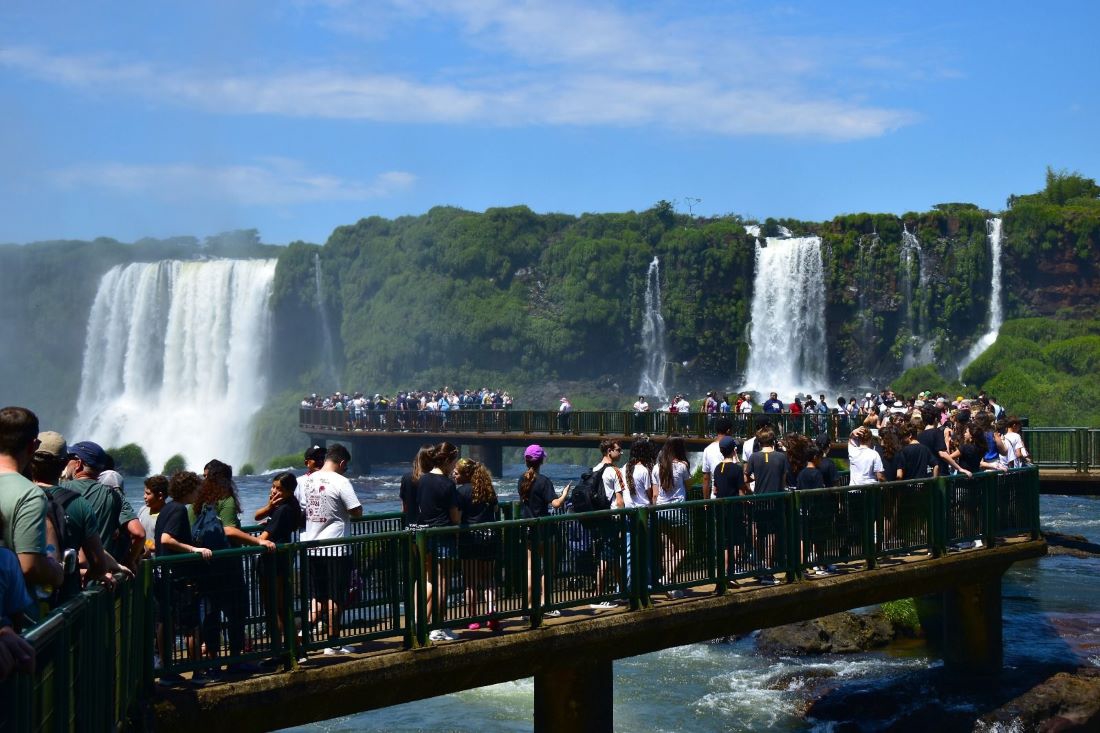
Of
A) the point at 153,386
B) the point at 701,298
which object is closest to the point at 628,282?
the point at 701,298

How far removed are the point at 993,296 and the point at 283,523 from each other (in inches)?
2354

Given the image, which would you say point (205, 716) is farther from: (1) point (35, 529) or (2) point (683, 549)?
(2) point (683, 549)

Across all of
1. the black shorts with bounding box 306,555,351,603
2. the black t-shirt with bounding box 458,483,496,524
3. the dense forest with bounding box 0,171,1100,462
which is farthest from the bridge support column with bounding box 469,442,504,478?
the black shorts with bounding box 306,555,351,603

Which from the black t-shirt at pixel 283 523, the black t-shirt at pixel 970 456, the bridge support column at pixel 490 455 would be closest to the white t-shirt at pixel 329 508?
the black t-shirt at pixel 283 523

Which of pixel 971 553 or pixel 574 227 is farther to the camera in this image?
pixel 574 227

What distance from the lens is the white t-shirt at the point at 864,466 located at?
559 inches

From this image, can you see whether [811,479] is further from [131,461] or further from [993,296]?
[131,461]

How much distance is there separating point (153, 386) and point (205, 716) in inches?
3290

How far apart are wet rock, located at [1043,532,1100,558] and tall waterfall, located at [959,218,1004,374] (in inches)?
1405

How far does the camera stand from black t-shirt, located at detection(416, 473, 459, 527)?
31.8 ft

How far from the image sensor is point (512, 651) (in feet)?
32.0

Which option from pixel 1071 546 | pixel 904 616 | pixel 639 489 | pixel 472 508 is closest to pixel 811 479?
pixel 639 489

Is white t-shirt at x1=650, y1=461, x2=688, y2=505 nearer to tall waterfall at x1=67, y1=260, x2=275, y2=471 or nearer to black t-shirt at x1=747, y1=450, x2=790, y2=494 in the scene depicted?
black t-shirt at x1=747, y1=450, x2=790, y2=494

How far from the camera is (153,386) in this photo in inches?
3447
